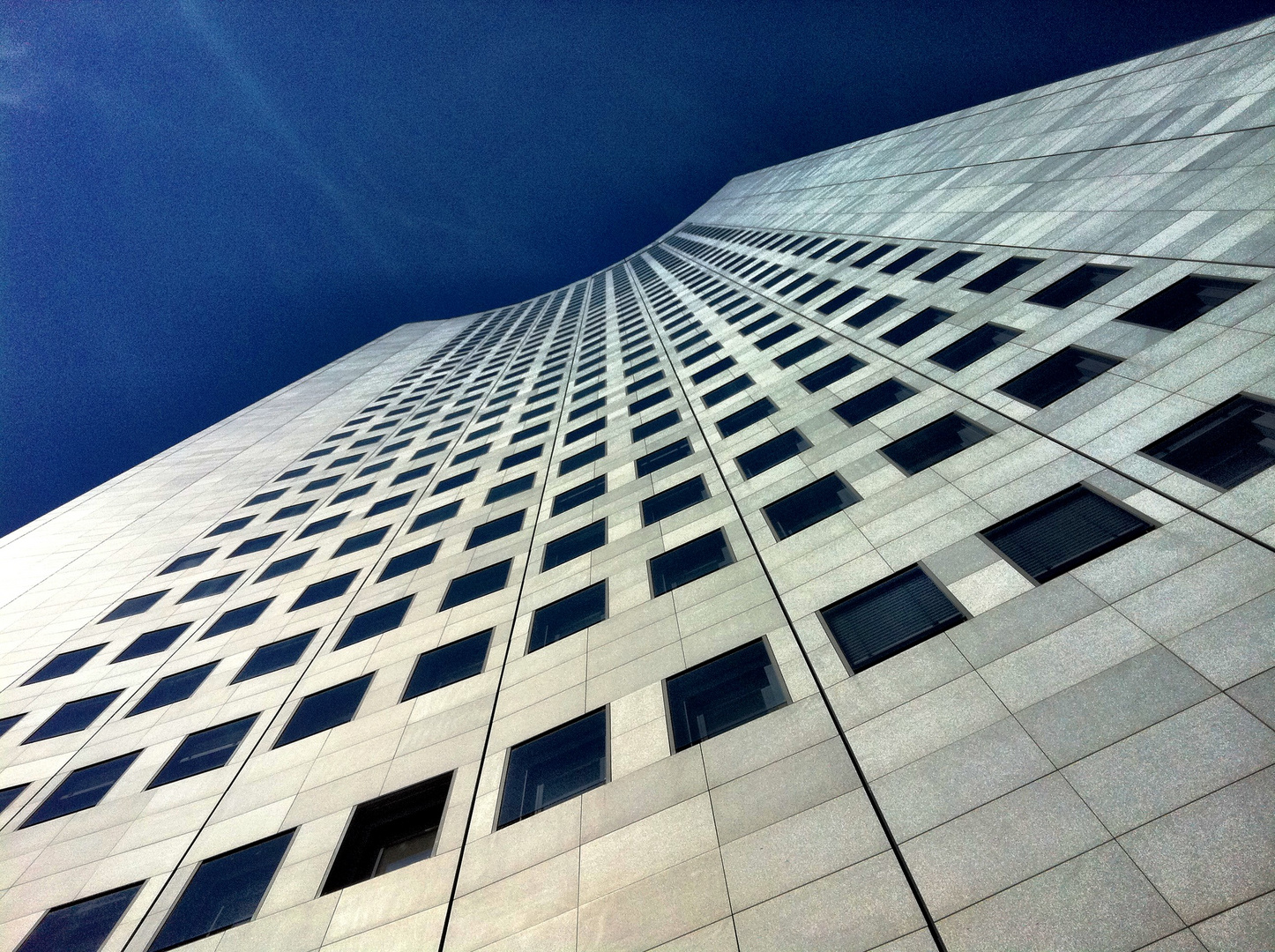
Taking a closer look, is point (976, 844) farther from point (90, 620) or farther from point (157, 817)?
point (90, 620)

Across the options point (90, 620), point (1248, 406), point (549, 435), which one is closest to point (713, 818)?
point (1248, 406)

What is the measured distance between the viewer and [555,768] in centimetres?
1259

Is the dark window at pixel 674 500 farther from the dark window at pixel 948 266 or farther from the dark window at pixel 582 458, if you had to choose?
the dark window at pixel 948 266

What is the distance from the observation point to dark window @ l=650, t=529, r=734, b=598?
634 inches

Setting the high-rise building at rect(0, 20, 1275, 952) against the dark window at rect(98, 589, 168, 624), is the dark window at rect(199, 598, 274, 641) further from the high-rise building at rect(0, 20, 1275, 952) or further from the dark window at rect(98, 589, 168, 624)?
the dark window at rect(98, 589, 168, 624)

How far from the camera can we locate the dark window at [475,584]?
20078 millimetres

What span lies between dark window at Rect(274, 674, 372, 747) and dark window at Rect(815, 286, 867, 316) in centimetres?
2361

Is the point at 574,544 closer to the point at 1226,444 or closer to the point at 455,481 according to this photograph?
the point at 455,481

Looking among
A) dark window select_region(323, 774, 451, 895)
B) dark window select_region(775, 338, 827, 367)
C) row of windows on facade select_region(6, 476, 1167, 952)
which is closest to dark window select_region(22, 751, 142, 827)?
row of windows on facade select_region(6, 476, 1167, 952)

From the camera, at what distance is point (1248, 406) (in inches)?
466

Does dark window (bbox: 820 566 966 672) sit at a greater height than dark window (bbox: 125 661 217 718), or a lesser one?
greater

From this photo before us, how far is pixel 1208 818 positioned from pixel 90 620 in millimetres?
35452

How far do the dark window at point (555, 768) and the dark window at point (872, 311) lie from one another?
62.4ft

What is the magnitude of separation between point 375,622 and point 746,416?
48.9 feet
